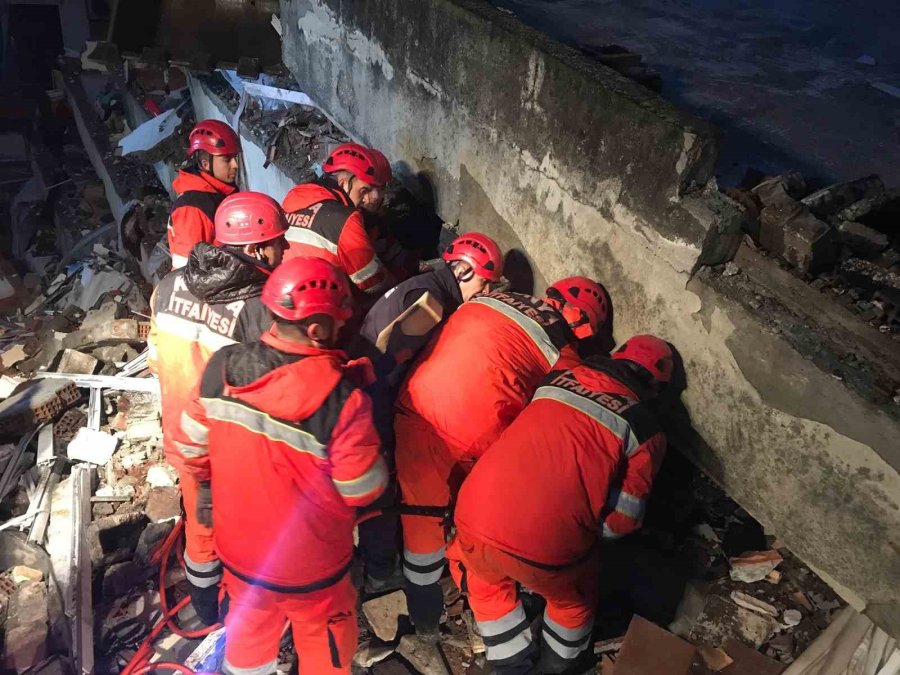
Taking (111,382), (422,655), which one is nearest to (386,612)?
(422,655)

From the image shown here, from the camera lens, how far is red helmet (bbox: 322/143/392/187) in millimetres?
4375

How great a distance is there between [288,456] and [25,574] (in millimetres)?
2552

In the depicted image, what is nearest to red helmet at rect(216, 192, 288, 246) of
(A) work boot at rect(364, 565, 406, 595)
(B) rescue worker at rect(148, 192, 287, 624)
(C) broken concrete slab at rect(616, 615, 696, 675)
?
(B) rescue worker at rect(148, 192, 287, 624)

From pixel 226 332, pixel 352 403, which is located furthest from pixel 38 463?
pixel 352 403

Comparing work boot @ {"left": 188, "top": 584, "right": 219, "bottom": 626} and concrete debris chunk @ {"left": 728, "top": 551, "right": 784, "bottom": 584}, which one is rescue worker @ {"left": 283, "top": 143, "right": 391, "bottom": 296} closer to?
work boot @ {"left": 188, "top": 584, "right": 219, "bottom": 626}

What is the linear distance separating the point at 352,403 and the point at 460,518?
0.86 m

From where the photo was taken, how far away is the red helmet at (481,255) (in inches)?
148

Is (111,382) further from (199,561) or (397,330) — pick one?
(397,330)

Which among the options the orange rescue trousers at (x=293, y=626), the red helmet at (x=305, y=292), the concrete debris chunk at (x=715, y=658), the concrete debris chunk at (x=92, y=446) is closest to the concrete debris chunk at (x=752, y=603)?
the concrete debris chunk at (x=715, y=658)

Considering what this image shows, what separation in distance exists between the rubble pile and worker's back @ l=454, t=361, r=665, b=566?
1027 millimetres

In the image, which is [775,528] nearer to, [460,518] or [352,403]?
[460,518]

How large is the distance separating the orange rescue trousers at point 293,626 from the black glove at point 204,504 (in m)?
0.44

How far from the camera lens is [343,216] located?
3.99m

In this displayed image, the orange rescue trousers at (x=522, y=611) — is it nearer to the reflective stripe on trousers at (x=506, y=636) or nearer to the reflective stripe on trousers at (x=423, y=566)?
the reflective stripe on trousers at (x=506, y=636)
